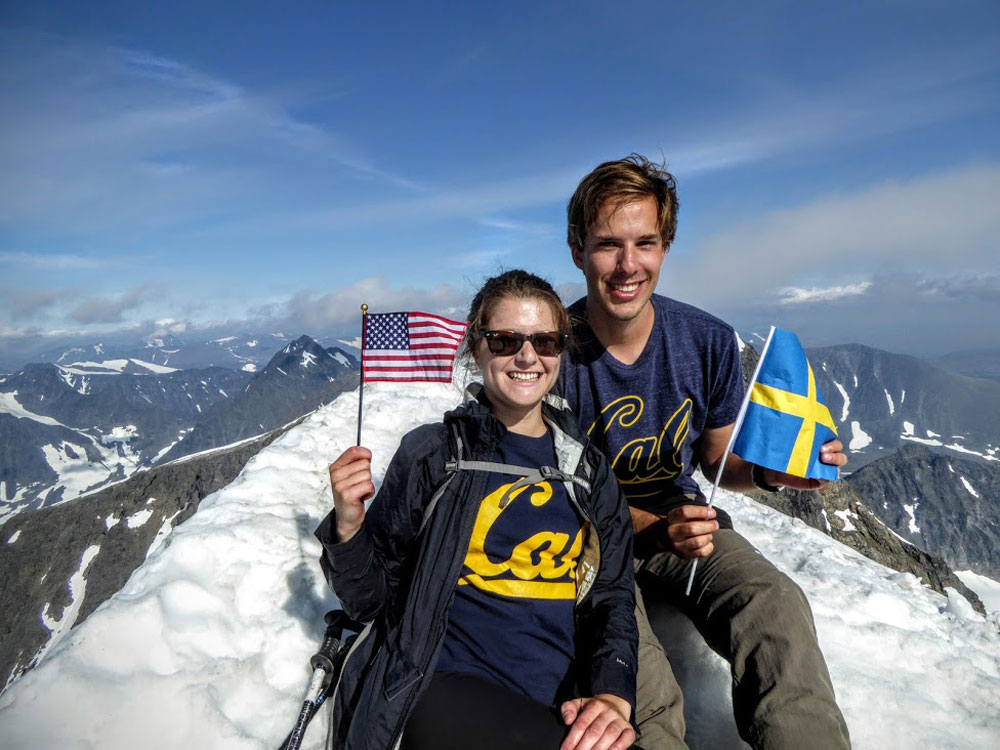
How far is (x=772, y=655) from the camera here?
3934 mm

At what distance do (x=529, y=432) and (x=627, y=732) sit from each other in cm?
218

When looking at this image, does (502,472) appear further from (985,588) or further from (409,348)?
(985,588)

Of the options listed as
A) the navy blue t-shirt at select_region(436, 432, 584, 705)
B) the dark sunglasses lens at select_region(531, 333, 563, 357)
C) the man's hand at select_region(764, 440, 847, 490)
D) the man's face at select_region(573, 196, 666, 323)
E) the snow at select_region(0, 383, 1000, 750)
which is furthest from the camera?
the man's hand at select_region(764, 440, 847, 490)

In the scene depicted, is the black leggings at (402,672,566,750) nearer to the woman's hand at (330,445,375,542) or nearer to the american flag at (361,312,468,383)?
the woman's hand at (330,445,375,542)

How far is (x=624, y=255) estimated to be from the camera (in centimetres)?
487

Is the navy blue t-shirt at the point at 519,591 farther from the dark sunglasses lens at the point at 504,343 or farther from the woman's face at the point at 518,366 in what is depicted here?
the dark sunglasses lens at the point at 504,343

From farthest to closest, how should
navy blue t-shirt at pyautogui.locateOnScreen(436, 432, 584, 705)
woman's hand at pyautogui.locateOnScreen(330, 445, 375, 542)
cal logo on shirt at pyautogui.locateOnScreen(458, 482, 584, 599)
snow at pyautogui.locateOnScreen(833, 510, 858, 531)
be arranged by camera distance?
snow at pyautogui.locateOnScreen(833, 510, 858, 531), cal logo on shirt at pyautogui.locateOnScreen(458, 482, 584, 599), navy blue t-shirt at pyautogui.locateOnScreen(436, 432, 584, 705), woman's hand at pyautogui.locateOnScreen(330, 445, 375, 542)

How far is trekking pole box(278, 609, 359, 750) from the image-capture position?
13.6ft

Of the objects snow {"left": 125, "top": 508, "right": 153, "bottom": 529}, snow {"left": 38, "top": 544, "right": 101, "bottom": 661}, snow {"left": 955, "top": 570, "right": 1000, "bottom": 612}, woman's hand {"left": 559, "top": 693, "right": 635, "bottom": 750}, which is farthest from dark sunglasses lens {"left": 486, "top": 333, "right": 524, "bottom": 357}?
snow {"left": 955, "top": 570, "right": 1000, "bottom": 612}

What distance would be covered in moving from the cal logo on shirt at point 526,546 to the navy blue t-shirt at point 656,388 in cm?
133

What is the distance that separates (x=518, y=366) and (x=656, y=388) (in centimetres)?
170

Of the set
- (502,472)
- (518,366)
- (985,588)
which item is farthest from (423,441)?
(985,588)

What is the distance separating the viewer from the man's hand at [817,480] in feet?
16.4

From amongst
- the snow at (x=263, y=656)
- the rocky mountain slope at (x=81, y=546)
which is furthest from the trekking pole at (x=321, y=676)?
the rocky mountain slope at (x=81, y=546)
